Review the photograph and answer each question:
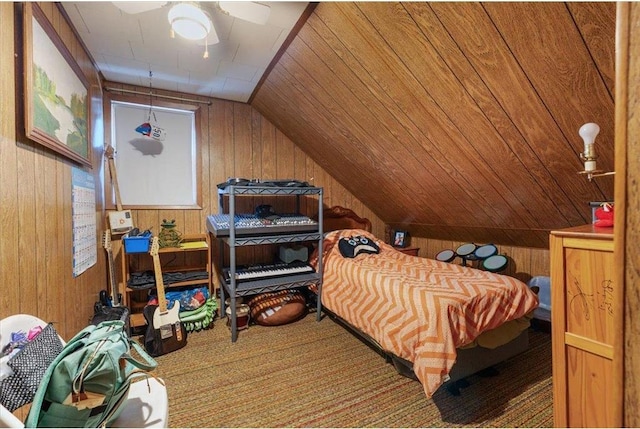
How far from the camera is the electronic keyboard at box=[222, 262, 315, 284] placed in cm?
249

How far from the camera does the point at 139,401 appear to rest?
986 mm

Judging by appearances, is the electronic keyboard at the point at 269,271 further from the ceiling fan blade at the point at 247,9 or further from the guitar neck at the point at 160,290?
the ceiling fan blade at the point at 247,9

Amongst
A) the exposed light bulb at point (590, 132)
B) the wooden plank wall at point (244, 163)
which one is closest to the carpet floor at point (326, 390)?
the wooden plank wall at point (244, 163)

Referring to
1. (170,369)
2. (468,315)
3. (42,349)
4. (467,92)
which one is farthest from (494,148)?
(170,369)

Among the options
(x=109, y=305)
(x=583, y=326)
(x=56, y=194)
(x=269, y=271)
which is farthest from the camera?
(x=269, y=271)

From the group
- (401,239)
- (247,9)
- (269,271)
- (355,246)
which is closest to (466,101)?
(247,9)

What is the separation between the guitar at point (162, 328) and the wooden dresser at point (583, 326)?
2432mm

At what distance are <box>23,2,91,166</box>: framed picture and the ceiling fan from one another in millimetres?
416

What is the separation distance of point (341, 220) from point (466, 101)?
2.21m

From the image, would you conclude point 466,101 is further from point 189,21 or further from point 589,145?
point 189,21

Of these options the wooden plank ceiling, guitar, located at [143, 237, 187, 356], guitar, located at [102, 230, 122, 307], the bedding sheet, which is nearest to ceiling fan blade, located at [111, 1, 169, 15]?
the wooden plank ceiling

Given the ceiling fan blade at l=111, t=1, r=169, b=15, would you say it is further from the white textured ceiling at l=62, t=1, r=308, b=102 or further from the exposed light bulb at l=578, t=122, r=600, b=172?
the exposed light bulb at l=578, t=122, r=600, b=172

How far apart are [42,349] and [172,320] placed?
1.38m

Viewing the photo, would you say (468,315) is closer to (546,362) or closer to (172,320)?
(546,362)
